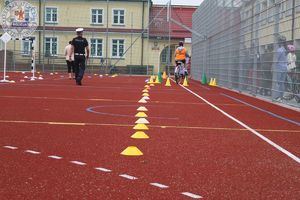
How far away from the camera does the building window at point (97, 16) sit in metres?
54.2

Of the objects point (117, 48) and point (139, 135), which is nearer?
point (139, 135)

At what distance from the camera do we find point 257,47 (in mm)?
16078

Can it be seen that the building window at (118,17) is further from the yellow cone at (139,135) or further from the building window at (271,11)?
the yellow cone at (139,135)

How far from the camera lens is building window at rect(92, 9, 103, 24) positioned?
54.2 meters

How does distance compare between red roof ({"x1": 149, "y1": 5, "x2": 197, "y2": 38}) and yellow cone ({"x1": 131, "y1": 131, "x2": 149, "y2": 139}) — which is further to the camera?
red roof ({"x1": 149, "y1": 5, "x2": 197, "y2": 38})

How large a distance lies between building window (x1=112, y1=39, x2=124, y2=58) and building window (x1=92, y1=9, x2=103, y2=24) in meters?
2.82

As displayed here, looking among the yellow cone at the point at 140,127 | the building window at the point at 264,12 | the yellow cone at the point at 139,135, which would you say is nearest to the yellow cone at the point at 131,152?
the yellow cone at the point at 139,135

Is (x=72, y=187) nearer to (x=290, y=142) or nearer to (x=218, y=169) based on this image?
(x=218, y=169)

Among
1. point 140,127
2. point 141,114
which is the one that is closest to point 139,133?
point 140,127

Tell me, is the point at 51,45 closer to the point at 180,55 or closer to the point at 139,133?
the point at 180,55

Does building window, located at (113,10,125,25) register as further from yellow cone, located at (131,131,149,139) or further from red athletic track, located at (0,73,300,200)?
yellow cone, located at (131,131,149,139)

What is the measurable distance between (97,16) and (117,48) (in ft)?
14.4

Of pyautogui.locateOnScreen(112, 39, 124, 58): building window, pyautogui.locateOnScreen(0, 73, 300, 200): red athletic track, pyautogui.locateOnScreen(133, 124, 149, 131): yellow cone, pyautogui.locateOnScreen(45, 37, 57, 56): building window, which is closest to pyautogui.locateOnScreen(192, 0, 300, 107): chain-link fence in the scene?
pyautogui.locateOnScreen(0, 73, 300, 200): red athletic track

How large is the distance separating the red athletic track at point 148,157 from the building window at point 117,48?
42.4 meters
